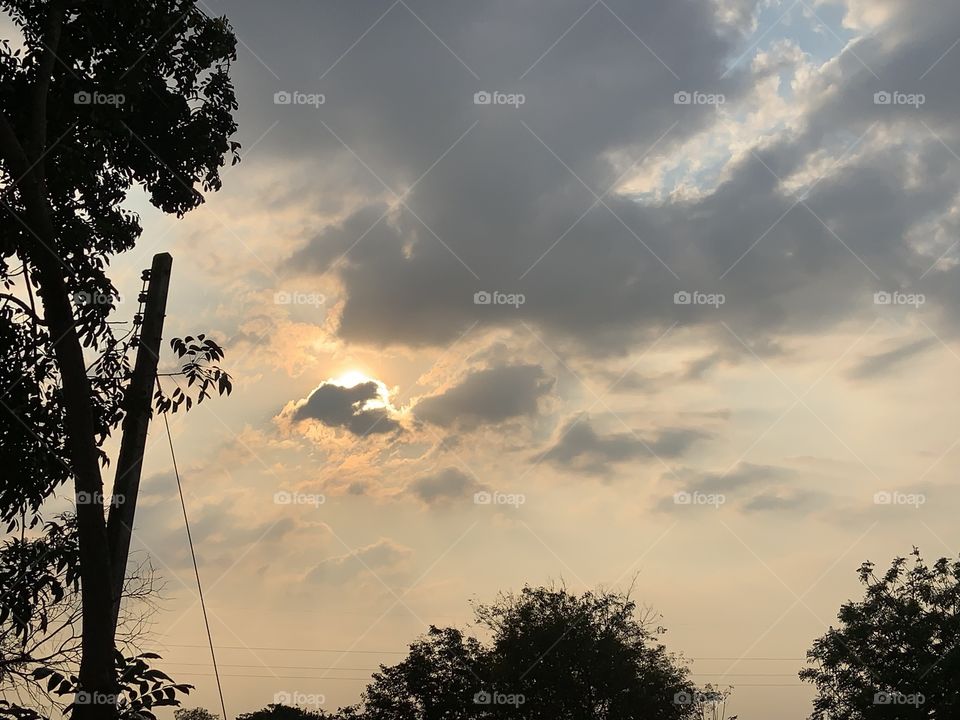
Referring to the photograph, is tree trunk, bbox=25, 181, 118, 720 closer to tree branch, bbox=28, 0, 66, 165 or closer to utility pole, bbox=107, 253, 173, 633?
utility pole, bbox=107, 253, 173, 633

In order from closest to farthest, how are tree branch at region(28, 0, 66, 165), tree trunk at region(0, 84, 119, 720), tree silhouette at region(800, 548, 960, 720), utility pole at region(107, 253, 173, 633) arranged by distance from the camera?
tree trunk at region(0, 84, 119, 720) < tree branch at region(28, 0, 66, 165) < utility pole at region(107, 253, 173, 633) < tree silhouette at region(800, 548, 960, 720)

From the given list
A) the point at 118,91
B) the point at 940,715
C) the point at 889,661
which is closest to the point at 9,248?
the point at 118,91

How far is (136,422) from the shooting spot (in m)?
8.93

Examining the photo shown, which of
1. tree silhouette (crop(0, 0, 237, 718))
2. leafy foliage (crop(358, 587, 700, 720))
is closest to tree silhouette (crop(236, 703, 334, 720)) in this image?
leafy foliage (crop(358, 587, 700, 720))

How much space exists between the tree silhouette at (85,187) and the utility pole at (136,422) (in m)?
0.40

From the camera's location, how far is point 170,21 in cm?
1123

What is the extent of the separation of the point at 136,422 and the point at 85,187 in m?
3.80

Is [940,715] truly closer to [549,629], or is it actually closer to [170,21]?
[549,629]

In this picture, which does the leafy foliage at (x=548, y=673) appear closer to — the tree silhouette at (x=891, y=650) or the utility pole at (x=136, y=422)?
the tree silhouette at (x=891, y=650)

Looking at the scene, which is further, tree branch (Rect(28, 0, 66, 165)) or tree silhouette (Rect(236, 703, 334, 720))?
tree silhouette (Rect(236, 703, 334, 720))

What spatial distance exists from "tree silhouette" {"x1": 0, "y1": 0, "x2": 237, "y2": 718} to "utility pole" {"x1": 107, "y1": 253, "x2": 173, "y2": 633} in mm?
403

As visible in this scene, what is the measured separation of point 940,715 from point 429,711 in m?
32.2

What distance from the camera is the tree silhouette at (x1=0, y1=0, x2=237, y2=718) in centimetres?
743

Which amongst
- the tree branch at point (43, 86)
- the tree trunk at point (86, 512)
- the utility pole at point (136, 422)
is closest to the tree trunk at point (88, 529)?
the tree trunk at point (86, 512)
